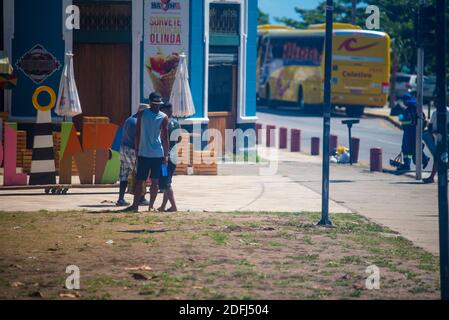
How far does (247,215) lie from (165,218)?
1.48 m

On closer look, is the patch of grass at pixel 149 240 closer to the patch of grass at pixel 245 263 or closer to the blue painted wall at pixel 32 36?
the patch of grass at pixel 245 263

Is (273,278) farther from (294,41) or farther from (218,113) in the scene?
(294,41)

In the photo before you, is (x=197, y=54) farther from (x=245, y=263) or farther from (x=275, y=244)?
(x=245, y=263)

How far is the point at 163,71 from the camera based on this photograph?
24328mm

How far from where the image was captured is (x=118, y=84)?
23953 millimetres

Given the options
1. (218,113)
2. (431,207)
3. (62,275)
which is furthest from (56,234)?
(218,113)

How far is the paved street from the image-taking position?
33.1 meters

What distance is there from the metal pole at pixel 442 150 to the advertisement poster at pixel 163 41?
46.5 ft

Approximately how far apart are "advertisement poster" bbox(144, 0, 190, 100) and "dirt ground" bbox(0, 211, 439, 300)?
8618 mm

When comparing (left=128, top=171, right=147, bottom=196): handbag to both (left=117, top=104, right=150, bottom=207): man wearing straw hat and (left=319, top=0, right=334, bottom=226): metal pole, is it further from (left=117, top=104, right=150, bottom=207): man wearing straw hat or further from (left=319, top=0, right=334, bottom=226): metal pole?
(left=319, top=0, right=334, bottom=226): metal pole

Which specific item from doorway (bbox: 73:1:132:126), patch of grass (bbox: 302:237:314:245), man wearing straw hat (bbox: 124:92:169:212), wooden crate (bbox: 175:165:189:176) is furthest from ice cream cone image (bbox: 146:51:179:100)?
patch of grass (bbox: 302:237:314:245)

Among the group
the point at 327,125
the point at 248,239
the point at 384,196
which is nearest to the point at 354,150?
the point at 384,196

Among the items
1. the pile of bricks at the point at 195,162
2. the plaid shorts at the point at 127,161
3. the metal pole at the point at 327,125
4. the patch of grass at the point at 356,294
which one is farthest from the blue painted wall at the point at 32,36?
the patch of grass at the point at 356,294

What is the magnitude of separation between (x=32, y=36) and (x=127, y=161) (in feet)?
24.6
